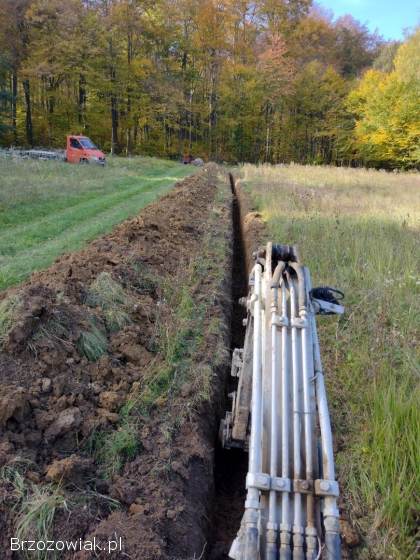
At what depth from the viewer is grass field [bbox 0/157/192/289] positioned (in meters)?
6.72

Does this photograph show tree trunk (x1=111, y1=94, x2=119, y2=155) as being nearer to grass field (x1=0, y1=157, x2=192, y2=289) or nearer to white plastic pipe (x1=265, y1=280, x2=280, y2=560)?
grass field (x1=0, y1=157, x2=192, y2=289)

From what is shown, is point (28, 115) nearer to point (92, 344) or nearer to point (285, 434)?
point (92, 344)

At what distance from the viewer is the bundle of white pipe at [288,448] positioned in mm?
2201

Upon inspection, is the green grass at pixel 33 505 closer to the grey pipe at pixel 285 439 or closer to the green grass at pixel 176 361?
the green grass at pixel 176 361

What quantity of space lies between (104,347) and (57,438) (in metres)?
1.09

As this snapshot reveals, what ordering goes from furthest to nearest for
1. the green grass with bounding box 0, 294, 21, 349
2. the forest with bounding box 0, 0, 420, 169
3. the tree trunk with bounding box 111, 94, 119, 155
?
the tree trunk with bounding box 111, 94, 119, 155 → the forest with bounding box 0, 0, 420, 169 → the green grass with bounding box 0, 294, 21, 349

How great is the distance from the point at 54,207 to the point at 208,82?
36.5 m

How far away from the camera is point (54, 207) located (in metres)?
10.7

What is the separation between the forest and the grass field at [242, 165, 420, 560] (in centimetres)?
2553

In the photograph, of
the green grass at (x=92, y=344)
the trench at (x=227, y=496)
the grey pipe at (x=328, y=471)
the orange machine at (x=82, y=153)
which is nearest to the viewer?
the grey pipe at (x=328, y=471)

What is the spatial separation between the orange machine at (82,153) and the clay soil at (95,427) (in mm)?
19116

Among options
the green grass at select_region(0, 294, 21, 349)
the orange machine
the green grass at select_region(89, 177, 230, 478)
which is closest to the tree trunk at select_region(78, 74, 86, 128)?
the orange machine

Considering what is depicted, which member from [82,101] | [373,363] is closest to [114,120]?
[82,101]

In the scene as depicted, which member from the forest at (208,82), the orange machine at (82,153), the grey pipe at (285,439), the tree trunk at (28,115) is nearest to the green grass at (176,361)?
the grey pipe at (285,439)
